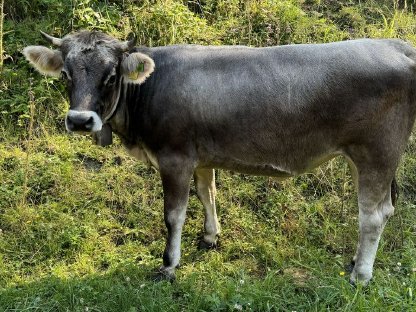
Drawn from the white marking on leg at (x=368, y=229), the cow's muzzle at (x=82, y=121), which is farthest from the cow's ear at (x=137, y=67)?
the white marking on leg at (x=368, y=229)

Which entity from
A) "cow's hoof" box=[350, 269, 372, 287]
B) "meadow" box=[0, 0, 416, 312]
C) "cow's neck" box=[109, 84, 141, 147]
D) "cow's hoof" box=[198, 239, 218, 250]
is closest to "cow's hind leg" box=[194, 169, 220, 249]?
"cow's hoof" box=[198, 239, 218, 250]

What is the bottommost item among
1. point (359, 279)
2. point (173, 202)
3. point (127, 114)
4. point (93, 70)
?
point (359, 279)

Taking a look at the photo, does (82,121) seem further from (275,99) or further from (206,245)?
(206,245)

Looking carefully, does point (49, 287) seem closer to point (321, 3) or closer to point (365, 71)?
point (365, 71)

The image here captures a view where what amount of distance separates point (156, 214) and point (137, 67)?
189cm

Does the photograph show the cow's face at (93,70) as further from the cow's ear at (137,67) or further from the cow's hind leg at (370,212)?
the cow's hind leg at (370,212)

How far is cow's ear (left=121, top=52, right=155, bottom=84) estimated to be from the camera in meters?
4.70

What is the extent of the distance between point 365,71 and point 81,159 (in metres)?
3.38

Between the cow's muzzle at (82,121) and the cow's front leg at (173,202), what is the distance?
0.73 metres

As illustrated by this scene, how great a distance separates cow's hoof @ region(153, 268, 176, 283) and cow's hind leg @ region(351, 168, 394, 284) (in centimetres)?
158

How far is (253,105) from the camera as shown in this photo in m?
4.84

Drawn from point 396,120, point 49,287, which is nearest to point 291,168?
point 396,120

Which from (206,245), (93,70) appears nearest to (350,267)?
(206,245)

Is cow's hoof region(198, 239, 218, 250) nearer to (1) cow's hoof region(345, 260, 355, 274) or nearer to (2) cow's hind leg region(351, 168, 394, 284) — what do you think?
(1) cow's hoof region(345, 260, 355, 274)
